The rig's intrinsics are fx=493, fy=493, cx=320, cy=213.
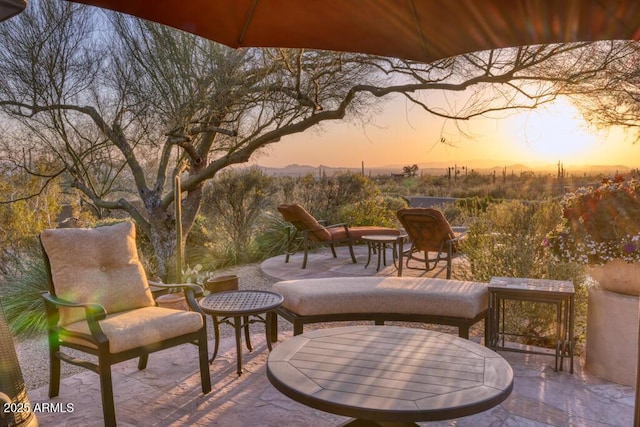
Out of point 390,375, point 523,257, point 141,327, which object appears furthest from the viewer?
point 523,257

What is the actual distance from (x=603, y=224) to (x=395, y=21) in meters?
2.04

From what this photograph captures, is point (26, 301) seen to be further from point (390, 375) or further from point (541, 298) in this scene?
point (541, 298)

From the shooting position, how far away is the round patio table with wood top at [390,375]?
1.94 m

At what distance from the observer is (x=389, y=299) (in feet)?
12.6

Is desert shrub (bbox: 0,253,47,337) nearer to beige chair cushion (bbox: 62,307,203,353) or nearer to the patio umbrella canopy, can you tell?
beige chair cushion (bbox: 62,307,203,353)

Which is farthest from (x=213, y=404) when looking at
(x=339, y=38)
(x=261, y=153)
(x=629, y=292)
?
(x=261, y=153)

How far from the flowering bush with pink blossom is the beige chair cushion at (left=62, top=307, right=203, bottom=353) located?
269 cm

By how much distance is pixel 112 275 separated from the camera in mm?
3426

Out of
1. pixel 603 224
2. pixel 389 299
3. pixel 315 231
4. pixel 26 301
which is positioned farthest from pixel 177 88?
pixel 603 224

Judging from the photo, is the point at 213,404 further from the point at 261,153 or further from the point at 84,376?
the point at 261,153

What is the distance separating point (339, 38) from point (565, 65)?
4113mm

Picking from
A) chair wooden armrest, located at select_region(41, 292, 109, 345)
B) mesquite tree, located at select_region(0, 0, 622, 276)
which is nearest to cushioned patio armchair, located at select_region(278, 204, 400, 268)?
mesquite tree, located at select_region(0, 0, 622, 276)

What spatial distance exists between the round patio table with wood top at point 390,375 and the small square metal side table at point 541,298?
3.40 ft

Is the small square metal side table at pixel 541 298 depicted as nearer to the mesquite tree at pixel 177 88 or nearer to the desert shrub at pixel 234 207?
the mesquite tree at pixel 177 88
